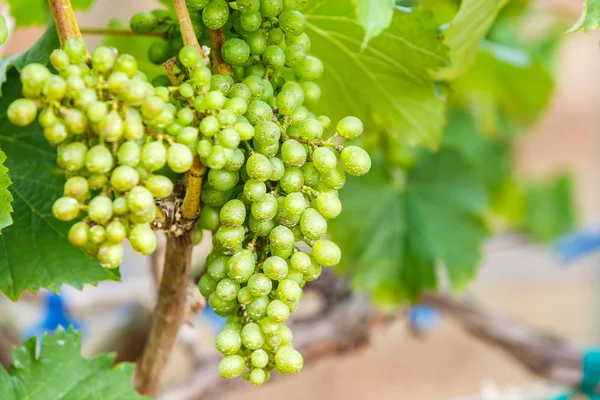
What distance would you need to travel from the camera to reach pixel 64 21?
35 centimetres

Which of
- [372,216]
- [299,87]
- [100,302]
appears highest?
[299,87]

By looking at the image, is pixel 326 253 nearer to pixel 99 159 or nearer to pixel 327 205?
pixel 327 205

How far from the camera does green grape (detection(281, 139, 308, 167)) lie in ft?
1.16

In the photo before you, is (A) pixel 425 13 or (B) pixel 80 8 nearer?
(A) pixel 425 13

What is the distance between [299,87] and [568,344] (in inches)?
35.4

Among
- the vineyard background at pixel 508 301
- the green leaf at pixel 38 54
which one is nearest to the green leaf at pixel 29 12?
the green leaf at pixel 38 54

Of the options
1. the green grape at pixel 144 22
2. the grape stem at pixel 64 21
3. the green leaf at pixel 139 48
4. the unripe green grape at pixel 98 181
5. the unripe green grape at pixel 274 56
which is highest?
the grape stem at pixel 64 21

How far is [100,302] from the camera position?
1325 millimetres

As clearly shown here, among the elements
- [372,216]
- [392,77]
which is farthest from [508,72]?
[392,77]

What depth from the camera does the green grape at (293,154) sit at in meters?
0.35

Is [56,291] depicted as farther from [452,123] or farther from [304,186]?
[452,123]

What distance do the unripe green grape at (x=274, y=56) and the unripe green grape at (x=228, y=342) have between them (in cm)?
17

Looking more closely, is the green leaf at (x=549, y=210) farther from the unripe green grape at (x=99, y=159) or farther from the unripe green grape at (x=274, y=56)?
the unripe green grape at (x=99, y=159)

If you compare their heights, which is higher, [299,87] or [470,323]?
[299,87]
